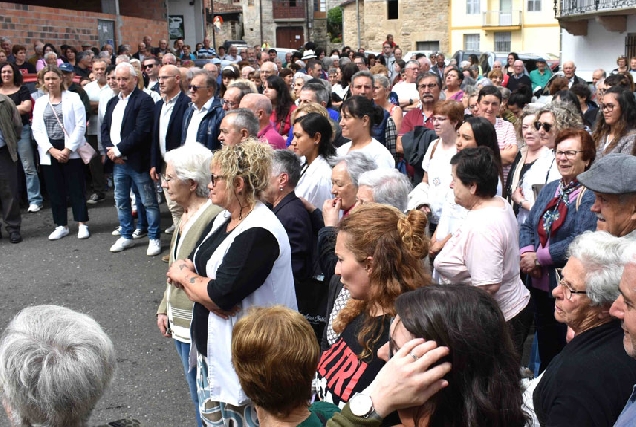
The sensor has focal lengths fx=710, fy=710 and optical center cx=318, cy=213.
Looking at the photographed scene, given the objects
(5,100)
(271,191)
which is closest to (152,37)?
(5,100)

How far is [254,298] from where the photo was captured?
3408 mm

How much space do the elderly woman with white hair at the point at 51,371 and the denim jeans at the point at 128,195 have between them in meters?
5.55

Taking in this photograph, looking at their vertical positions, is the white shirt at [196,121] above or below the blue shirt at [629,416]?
above

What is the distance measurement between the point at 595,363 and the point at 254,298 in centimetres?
160

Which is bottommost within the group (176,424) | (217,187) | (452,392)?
(176,424)

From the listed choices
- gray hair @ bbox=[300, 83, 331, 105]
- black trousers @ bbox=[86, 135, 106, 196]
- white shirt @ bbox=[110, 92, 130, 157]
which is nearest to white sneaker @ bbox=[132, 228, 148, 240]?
white shirt @ bbox=[110, 92, 130, 157]

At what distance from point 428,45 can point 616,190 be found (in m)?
45.1

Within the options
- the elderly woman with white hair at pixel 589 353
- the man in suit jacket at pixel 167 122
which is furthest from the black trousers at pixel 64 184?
the elderly woman with white hair at pixel 589 353

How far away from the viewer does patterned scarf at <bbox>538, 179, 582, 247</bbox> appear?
420 cm

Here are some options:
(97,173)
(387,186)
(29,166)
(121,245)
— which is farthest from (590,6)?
(387,186)

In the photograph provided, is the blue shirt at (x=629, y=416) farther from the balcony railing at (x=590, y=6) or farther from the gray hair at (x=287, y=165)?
the balcony railing at (x=590, y=6)

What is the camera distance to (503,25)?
4544cm

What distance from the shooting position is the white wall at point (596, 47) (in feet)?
78.2

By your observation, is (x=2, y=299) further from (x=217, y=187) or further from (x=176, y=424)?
(x=217, y=187)
